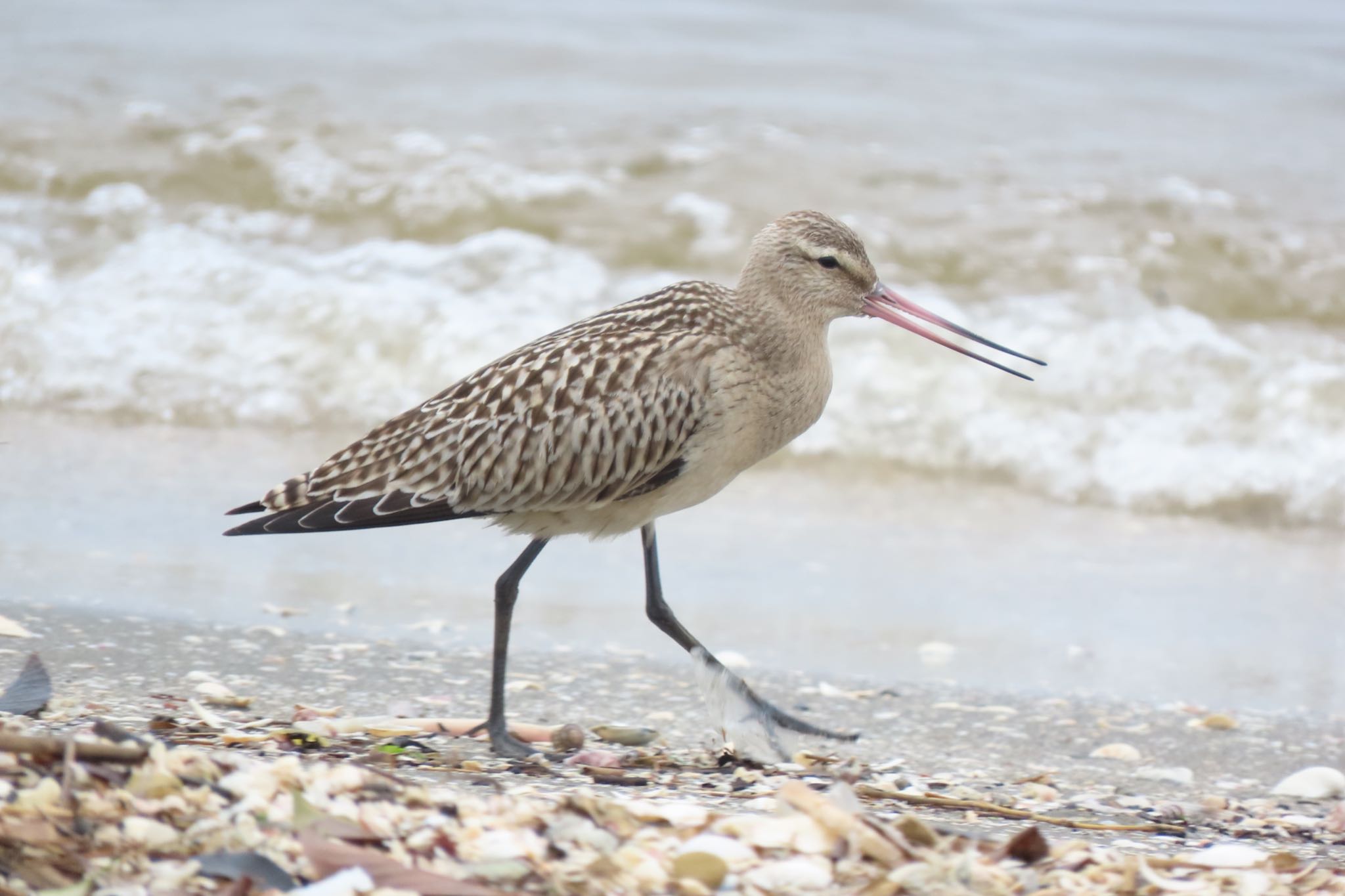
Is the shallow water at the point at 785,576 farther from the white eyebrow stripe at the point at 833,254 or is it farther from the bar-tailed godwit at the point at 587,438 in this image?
the white eyebrow stripe at the point at 833,254

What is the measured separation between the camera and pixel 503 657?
14.0ft

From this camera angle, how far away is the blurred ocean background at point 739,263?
625cm

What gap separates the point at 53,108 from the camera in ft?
37.8

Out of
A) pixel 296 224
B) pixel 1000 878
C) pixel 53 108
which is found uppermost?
pixel 53 108

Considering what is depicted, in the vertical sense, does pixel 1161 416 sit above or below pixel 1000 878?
above

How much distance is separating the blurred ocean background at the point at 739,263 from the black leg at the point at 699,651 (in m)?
1.03

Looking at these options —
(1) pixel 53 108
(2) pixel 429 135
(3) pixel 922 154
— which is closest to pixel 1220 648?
(3) pixel 922 154

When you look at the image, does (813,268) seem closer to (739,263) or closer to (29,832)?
(29,832)

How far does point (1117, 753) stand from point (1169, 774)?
0.65 feet

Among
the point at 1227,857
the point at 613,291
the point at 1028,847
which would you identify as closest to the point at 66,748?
the point at 1028,847

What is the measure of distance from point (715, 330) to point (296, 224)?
6514 millimetres

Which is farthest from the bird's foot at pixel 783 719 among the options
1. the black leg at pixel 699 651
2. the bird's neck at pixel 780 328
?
the bird's neck at pixel 780 328

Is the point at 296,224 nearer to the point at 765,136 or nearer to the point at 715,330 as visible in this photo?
the point at 765,136

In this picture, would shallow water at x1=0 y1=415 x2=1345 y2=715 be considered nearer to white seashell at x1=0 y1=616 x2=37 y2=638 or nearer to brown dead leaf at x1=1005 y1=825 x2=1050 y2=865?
white seashell at x1=0 y1=616 x2=37 y2=638
